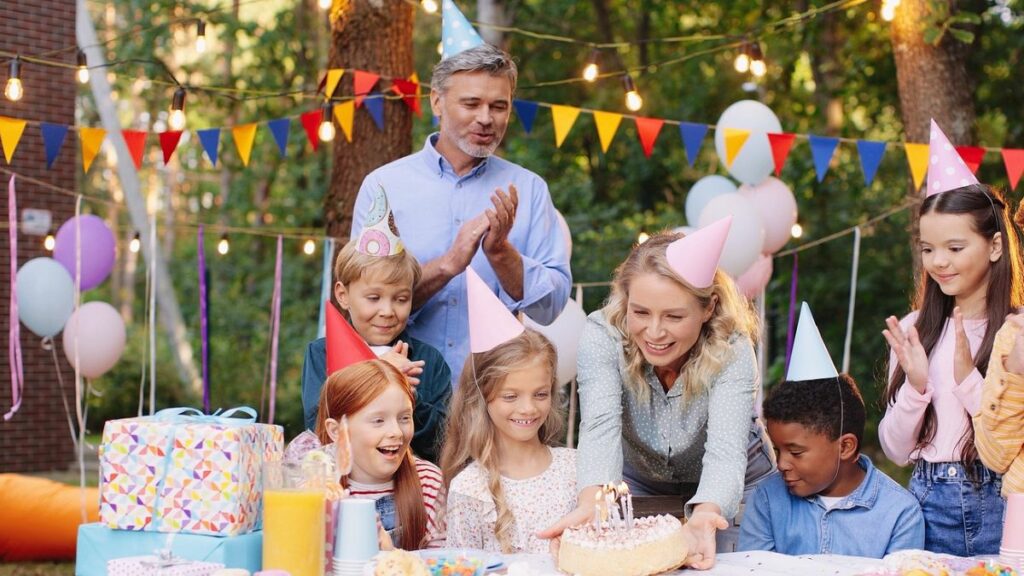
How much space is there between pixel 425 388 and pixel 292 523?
121cm

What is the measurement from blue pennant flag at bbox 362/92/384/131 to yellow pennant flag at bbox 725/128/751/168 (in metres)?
1.61

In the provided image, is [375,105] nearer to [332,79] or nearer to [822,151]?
[332,79]

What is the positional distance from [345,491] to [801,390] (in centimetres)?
129

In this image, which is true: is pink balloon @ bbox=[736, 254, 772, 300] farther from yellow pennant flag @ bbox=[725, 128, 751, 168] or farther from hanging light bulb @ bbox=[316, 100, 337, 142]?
hanging light bulb @ bbox=[316, 100, 337, 142]

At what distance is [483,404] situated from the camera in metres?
2.97

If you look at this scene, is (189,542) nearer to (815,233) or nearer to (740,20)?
(815,233)

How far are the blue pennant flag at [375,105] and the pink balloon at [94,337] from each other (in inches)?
93.2

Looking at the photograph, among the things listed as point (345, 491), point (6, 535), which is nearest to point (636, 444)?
point (345, 491)

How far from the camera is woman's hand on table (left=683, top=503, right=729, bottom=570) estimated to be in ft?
7.53

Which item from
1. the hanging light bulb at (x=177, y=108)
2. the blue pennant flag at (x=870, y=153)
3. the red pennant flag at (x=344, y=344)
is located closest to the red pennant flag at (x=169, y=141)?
the hanging light bulb at (x=177, y=108)

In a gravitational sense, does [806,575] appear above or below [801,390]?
below

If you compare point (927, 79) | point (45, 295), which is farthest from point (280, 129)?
point (927, 79)

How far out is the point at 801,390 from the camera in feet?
10.0

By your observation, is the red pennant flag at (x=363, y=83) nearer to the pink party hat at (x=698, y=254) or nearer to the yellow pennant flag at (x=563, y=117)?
the yellow pennant flag at (x=563, y=117)
